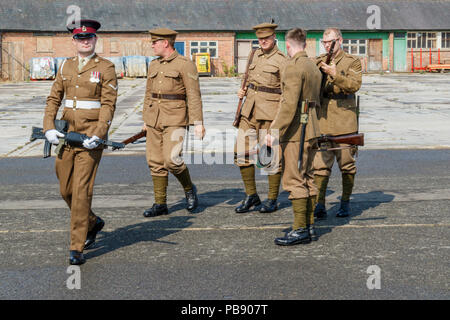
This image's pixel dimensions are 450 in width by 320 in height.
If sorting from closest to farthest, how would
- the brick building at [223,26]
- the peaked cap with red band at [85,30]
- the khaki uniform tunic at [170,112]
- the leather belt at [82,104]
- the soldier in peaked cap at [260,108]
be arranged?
the peaked cap with red band at [85,30], the leather belt at [82,104], the khaki uniform tunic at [170,112], the soldier in peaked cap at [260,108], the brick building at [223,26]

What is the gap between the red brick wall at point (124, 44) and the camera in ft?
144

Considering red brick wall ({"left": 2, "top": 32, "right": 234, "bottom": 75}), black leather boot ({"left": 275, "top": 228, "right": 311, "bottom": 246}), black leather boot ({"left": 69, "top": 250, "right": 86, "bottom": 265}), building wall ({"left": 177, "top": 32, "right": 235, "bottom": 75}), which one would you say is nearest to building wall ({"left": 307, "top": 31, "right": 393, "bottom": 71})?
building wall ({"left": 177, "top": 32, "right": 235, "bottom": 75})

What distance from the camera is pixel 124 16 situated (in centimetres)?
4550

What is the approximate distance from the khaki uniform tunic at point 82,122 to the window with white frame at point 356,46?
139ft

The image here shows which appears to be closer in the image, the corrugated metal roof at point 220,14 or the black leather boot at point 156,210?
the black leather boot at point 156,210

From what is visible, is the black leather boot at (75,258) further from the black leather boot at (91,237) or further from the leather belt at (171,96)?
the leather belt at (171,96)

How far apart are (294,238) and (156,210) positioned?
1898 mm

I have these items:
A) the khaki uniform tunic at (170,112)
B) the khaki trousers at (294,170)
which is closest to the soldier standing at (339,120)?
the khaki trousers at (294,170)

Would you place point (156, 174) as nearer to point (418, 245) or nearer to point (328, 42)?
point (328, 42)

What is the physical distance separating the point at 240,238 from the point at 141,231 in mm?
1036

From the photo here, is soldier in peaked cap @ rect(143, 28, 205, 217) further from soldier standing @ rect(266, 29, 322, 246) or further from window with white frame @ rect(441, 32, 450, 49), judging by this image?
window with white frame @ rect(441, 32, 450, 49)

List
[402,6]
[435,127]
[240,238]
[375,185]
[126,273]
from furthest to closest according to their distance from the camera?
[402,6] → [435,127] → [375,185] → [240,238] → [126,273]
